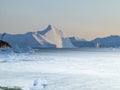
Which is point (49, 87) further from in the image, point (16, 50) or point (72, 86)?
point (16, 50)

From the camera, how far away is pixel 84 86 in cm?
3728

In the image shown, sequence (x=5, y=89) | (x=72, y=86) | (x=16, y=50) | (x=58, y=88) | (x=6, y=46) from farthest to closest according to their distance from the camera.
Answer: (x=6, y=46) → (x=16, y=50) → (x=72, y=86) → (x=58, y=88) → (x=5, y=89)

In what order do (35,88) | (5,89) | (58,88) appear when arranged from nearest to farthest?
(5,89) → (35,88) → (58,88)

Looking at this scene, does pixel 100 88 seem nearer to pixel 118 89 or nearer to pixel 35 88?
pixel 118 89

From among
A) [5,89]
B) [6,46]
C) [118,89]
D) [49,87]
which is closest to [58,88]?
[49,87]

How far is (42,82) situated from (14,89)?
6.88 metres

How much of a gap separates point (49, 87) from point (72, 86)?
123 inches

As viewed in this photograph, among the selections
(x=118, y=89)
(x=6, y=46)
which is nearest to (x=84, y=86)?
(x=118, y=89)

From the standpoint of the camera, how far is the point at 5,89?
1099 inches

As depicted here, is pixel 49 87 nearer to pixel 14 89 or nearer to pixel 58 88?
pixel 58 88

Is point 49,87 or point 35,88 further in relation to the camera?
point 49,87

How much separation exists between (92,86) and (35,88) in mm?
7200

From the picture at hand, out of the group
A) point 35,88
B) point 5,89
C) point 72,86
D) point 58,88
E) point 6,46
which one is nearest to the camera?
point 5,89

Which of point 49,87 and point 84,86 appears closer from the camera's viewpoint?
point 49,87
